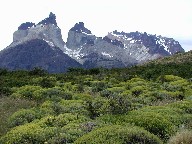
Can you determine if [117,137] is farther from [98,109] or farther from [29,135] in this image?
[98,109]

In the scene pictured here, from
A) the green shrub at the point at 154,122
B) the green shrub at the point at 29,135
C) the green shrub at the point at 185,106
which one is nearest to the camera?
the green shrub at the point at 29,135

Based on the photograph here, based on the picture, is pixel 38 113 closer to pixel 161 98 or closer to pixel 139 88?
pixel 161 98

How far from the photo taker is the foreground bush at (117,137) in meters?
9.98

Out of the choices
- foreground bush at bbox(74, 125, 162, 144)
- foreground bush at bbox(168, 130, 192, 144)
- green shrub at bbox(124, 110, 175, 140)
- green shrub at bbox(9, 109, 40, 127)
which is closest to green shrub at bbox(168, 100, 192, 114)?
green shrub at bbox(124, 110, 175, 140)

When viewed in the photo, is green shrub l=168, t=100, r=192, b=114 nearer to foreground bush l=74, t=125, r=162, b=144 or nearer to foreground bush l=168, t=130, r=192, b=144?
foreground bush l=74, t=125, r=162, b=144

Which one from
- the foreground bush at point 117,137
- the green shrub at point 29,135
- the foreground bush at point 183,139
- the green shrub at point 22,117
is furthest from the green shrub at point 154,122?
the green shrub at point 22,117

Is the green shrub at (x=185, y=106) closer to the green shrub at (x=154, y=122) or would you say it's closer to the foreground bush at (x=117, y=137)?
the green shrub at (x=154, y=122)

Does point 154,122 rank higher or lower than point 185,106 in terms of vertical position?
lower

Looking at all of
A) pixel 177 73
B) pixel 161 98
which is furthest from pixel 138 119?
pixel 177 73

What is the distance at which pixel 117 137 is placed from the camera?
10.2 meters

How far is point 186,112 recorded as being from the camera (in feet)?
51.0

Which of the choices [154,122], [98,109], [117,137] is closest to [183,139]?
[117,137]

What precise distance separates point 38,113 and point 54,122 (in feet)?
7.29

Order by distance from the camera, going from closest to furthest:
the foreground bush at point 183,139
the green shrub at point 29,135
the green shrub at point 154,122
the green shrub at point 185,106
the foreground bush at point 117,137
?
the foreground bush at point 183,139 < the foreground bush at point 117,137 < the green shrub at point 29,135 < the green shrub at point 154,122 < the green shrub at point 185,106
